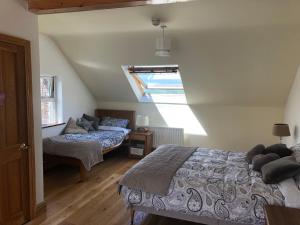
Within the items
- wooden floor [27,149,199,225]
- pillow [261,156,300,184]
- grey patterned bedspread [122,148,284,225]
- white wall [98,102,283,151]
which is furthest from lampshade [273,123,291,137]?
wooden floor [27,149,199,225]

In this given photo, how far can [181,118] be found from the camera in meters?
5.82

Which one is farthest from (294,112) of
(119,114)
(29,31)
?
(29,31)

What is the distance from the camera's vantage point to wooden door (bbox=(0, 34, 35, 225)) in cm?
261

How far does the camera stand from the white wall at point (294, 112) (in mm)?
4043

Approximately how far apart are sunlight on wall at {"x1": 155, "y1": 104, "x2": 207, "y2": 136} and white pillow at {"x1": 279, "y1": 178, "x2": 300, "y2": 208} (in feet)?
10.8

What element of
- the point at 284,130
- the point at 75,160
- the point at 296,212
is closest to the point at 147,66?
the point at 75,160

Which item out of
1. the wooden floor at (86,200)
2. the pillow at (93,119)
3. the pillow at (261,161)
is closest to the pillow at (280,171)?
the pillow at (261,161)

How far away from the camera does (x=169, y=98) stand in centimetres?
593

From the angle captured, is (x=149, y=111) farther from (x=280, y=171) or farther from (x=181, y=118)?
(x=280, y=171)

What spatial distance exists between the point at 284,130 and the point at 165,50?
2293 millimetres

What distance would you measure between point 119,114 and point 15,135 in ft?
11.5

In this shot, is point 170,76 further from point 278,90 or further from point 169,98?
point 278,90

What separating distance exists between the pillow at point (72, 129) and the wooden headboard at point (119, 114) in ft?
3.27

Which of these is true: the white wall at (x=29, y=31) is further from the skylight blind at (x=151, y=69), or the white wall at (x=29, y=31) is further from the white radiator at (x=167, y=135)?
the white radiator at (x=167, y=135)
